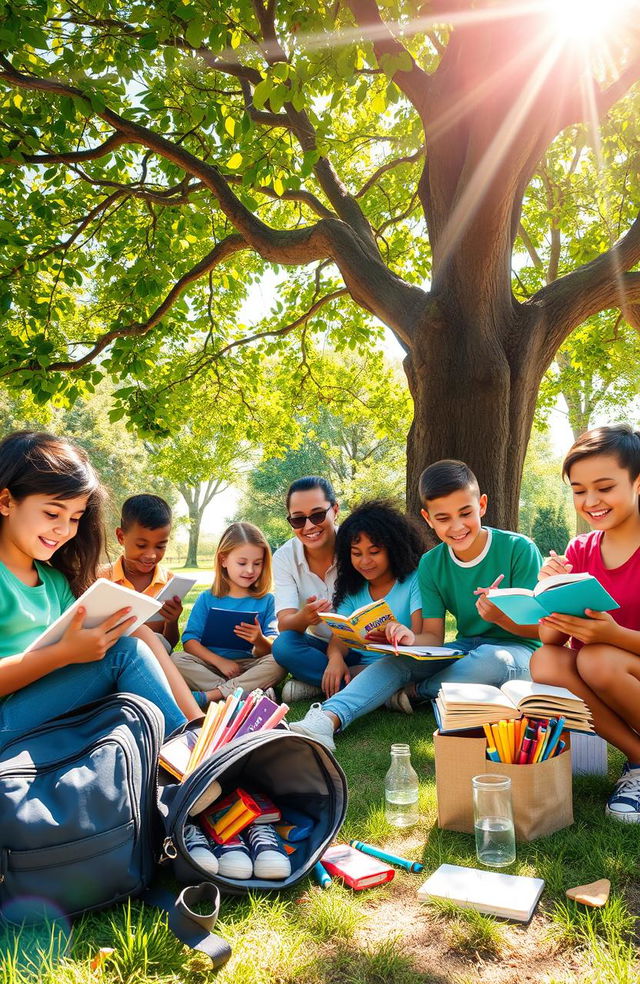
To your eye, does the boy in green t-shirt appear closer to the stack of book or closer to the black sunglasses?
the black sunglasses

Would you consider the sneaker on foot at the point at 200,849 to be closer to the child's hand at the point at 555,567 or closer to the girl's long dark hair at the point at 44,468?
the girl's long dark hair at the point at 44,468

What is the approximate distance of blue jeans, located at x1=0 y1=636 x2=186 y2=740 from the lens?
233 centimetres

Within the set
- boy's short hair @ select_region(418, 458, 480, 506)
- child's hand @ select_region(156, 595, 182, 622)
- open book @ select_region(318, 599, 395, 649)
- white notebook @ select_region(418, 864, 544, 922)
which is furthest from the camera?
child's hand @ select_region(156, 595, 182, 622)

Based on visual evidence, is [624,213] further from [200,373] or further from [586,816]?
[586,816]

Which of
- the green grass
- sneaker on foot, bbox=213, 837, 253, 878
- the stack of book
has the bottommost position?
the green grass

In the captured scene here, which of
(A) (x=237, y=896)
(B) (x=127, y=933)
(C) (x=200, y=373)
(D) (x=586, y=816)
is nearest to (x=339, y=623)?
(D) (x=586, y=816)

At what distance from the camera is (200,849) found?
213cm

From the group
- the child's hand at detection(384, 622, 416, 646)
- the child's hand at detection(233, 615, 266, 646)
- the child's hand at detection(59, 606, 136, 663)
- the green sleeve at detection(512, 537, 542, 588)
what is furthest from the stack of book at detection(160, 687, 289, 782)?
the child's hand at detection(233, 615, 266, 646)

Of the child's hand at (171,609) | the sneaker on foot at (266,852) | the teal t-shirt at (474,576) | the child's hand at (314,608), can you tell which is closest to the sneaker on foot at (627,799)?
the sneaker on foot at (266,852)

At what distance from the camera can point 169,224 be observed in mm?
7699

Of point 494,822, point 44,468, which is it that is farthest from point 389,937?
point 44,468

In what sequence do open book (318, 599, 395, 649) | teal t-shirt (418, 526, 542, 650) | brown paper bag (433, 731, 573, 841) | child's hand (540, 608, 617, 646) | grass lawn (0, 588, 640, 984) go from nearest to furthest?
grass lawn (0, 588, 640, 984) → brown paper bag (433, 731, 573, 841) → child's hand (540, 608, 617, 646) → open book (318, 599, 395, 649) → teal t-shirt (418, 526, 542, 650)

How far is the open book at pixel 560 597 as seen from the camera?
2562mm

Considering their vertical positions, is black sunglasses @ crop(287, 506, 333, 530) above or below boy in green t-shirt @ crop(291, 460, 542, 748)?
above
